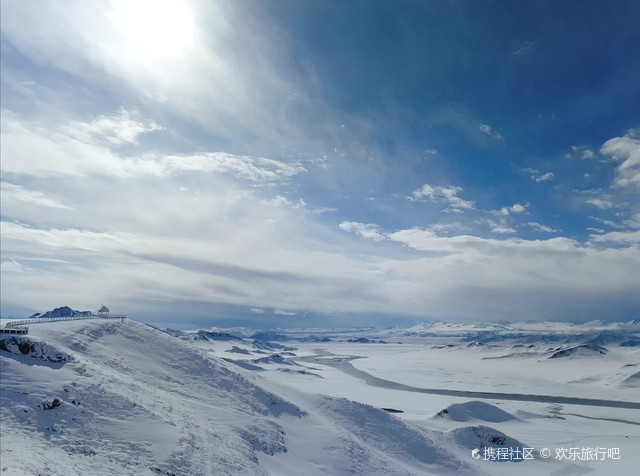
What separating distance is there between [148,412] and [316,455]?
1599 cm

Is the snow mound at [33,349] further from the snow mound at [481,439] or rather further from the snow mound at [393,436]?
the snow mound at [481,439]

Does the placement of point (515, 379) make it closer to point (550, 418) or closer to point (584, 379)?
point (584, 379)

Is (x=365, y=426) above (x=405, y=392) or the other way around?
above

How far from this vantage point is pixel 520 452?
51.0 meters

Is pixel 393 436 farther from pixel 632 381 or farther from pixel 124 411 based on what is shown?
pixel 632 381

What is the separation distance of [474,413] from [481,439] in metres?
20.6

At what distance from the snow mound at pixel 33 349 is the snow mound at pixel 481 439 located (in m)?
45.6

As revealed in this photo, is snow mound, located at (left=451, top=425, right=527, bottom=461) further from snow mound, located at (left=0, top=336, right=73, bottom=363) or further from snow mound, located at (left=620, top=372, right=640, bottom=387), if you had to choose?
snow mound, located at (left=620, top=372, right=640, bottom=387)

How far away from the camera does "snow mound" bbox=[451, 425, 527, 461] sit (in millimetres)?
51531

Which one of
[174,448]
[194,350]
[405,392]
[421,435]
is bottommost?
[405,392]

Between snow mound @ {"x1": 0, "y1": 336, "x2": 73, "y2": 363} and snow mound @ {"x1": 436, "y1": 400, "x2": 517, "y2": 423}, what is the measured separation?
57.3 meters

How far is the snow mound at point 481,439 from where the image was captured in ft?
169

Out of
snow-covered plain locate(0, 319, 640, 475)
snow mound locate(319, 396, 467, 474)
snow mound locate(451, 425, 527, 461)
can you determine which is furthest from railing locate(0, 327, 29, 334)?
snow mound locate(451, 425, 527, 461)

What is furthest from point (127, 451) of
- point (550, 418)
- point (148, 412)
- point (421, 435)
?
point (550, 418)
